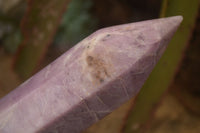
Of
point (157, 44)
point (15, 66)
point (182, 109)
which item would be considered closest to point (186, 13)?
point (157, 44)

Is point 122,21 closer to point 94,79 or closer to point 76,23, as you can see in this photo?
point 76,23

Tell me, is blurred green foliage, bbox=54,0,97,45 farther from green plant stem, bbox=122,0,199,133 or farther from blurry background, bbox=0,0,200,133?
green plant stem, bbox=122,0,199,133

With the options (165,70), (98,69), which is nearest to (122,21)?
(165,70)

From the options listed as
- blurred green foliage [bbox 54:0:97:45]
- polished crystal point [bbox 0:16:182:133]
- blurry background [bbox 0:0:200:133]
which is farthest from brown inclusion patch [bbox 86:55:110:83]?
blurred green foliage [bbox 54:0:97:45]

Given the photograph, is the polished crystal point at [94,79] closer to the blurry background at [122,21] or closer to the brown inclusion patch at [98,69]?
the brown inclusion patch at [98,69]

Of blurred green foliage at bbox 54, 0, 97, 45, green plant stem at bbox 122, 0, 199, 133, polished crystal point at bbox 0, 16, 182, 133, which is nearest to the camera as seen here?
polished crystal point at bbox 0, 16, 182, 133

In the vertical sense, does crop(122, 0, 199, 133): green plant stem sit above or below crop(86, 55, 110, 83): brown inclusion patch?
below

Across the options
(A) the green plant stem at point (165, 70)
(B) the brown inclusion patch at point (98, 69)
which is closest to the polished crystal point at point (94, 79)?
(B) the brown inclusion patch at point (98, 69)

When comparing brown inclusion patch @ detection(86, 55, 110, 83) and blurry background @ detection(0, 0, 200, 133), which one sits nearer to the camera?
brown inclusion patch @ detection(86, 55, 110, 83)
